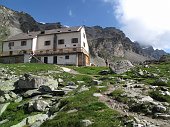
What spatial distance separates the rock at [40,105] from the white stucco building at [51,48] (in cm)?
5174

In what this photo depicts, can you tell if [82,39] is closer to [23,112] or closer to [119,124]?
[23,112]

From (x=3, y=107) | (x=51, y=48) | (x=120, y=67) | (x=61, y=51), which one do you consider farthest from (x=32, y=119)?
(x=51, y=48)

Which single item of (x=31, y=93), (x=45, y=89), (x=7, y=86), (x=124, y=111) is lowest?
(x=124, y=111)

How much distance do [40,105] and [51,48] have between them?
59.4 metres

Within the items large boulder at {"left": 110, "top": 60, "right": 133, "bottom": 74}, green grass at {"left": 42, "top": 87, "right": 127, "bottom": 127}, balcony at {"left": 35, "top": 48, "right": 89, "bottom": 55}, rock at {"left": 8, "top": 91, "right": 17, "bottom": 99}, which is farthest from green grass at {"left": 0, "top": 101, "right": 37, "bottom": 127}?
balcony at {"left": 35, "top": 48, "right": 89, "bottom": 55}

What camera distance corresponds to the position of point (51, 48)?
87062 millimetres

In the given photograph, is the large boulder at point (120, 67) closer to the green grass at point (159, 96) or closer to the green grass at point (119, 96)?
the green grass at point (159, 96)

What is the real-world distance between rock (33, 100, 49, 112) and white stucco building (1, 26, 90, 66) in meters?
51.7

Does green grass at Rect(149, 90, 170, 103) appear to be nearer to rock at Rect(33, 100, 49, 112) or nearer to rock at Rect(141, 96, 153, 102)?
rock at Rect(141, 96, 153, 102)

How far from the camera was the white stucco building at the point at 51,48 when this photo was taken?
8221 cm

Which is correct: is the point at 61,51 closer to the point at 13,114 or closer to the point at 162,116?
the point at 13,114

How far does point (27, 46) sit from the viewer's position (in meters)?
89.4

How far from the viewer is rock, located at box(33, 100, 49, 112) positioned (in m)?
28.0

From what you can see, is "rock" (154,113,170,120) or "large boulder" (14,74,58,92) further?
"large boulder" (14,74,58,92)
